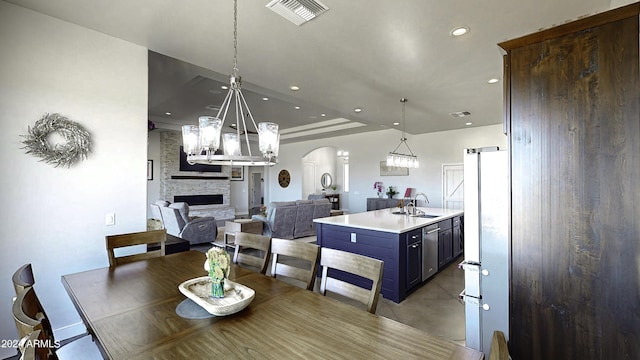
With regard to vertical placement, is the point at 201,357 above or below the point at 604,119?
below

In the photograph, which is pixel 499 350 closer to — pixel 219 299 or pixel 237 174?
pixel 219 299

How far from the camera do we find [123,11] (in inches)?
90.1

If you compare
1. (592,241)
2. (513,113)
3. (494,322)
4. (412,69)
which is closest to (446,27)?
(412,69)

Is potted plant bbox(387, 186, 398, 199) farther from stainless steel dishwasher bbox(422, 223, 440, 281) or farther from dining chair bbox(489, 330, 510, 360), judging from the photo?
dining chair bbox(489, 330, 510, 360)

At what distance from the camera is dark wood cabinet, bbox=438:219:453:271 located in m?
4.31

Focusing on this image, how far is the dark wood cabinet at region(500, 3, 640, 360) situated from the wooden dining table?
1.59 feet

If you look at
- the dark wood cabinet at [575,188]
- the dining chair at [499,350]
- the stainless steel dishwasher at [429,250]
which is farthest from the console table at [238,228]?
the dining chair at [499,350]

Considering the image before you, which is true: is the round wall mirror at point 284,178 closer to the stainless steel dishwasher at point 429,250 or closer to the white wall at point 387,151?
the white wall at point 387,151

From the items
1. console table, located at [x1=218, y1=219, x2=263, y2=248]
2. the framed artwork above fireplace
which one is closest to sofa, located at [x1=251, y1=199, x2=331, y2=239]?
console table, located at [x1=218, y1=219, x2=263, y2=248]

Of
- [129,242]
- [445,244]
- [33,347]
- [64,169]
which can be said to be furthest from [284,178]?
[33,347]

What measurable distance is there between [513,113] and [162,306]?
77.7 inches

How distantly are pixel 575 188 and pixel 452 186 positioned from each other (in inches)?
281

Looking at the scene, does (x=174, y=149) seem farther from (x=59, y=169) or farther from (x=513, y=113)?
(x=513, y=113)

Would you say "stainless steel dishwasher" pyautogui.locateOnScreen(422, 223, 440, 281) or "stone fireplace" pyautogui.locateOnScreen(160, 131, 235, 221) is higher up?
"stone fireplace" pyautogui.locateOnScreen(160, 131, 235, 221)
